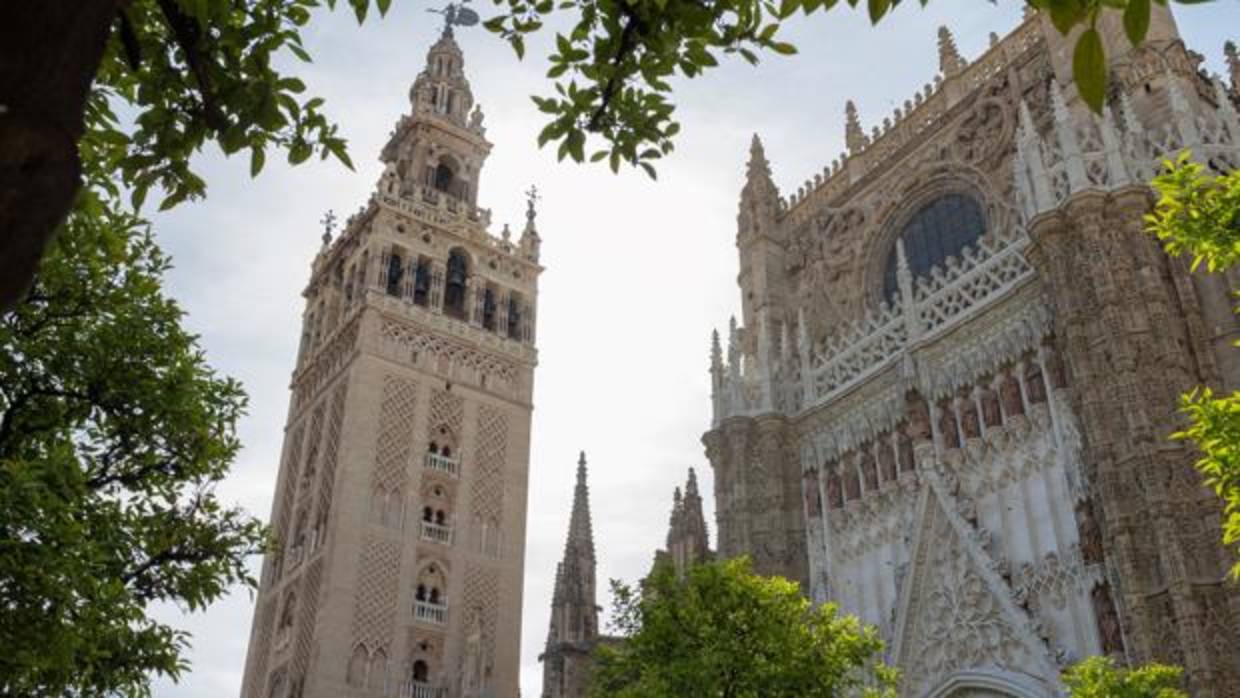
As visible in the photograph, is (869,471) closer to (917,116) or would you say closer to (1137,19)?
(917,116)

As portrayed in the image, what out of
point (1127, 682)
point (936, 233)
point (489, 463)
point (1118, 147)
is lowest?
point (1127, 682)

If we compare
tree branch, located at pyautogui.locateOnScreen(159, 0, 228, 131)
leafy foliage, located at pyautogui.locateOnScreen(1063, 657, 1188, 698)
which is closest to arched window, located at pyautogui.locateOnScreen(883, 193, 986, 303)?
leafy foliage, located at pyautogui.locateOnScreen(1063, 657, 1188, 698)

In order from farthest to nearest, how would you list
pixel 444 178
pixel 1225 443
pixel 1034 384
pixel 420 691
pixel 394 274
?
pixel 444 178, pixel 394 274, pixel 420 691, pixel 1034 384, pixel 1225 443

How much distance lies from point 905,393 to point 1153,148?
5930 millimetres

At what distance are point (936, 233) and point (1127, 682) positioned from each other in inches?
495

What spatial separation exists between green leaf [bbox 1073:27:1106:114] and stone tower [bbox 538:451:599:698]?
2933 centimetres

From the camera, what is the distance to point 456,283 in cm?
3953

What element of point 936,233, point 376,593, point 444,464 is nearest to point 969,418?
point 936,233

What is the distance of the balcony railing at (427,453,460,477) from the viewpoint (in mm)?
34219

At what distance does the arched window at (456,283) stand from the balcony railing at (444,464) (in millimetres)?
6088

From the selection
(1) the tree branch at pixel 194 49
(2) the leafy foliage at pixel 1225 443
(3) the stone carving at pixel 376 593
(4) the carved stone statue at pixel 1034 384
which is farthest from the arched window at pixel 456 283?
(1) the tree branch at pixel 194 49

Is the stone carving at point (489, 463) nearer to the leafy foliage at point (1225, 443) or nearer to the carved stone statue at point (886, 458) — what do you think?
the carved stone statue at point (886, 458)

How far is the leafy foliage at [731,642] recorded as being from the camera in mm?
14141

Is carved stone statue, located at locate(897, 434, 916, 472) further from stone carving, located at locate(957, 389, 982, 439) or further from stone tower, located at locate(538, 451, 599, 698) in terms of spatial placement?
stone tower, located at locate(538, 451, 599, 698)
